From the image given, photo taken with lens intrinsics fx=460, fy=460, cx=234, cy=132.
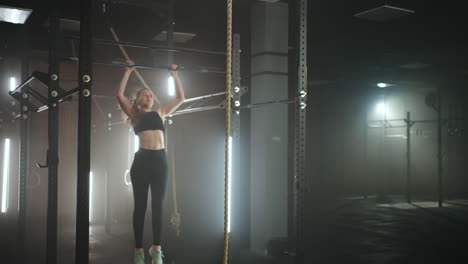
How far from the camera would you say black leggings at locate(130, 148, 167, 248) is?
12.7ft

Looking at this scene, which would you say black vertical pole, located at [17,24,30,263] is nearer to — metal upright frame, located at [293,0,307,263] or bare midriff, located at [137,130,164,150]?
bare midriff, located at [137,130,164,150]

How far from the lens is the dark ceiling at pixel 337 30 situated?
21.4 feet

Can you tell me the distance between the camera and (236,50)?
483 centimetres

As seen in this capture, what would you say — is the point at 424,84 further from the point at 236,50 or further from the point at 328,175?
the point at 236,50

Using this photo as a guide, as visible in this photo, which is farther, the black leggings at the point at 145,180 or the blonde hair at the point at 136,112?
the blonde hair at the point at 136,112

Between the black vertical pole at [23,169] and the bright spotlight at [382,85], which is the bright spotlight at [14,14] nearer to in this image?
the black vertical pole at [23,169]

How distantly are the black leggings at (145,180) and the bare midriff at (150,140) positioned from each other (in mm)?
36

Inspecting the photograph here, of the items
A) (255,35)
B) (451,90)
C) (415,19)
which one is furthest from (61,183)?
(451,90)

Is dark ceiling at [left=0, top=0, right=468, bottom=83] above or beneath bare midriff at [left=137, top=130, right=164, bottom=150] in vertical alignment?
above

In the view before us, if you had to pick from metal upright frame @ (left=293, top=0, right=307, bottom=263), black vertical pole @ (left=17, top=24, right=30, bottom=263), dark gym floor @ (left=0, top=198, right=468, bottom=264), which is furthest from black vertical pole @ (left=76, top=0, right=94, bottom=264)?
black vertical pole @ (left=17, top=24, right=30, bottom=263)

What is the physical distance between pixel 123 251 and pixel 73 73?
392cm

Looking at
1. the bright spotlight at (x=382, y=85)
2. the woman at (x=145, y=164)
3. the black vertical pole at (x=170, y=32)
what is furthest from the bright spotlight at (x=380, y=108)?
the woman at (x=145, y=164)

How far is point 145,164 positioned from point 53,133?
35.1 inches

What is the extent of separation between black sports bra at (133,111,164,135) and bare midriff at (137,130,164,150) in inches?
1.4
